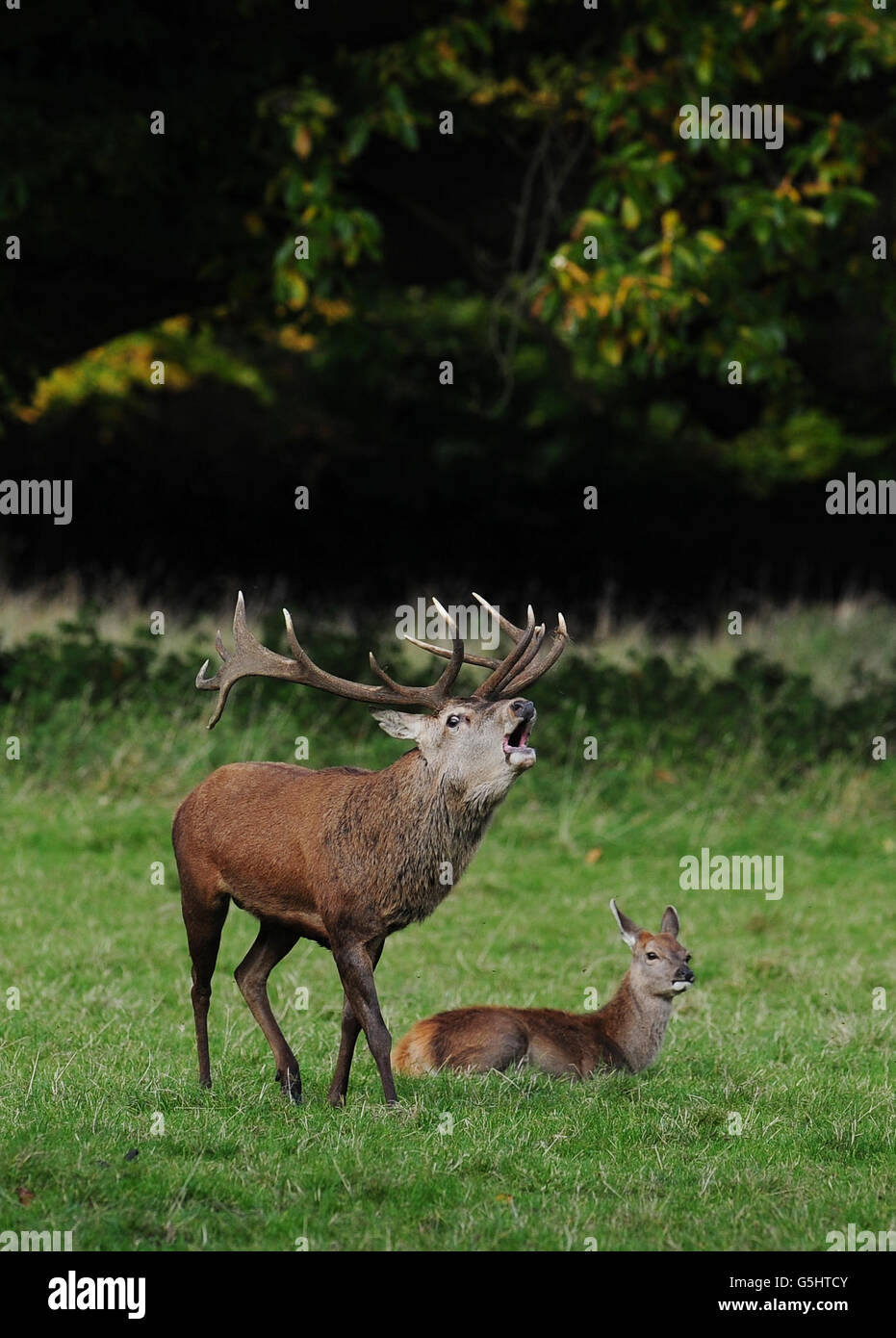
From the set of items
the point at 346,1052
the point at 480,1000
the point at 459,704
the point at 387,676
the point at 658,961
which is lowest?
the point at 480,1000

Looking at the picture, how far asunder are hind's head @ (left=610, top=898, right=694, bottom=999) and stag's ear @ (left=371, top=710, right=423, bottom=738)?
53.7 inches

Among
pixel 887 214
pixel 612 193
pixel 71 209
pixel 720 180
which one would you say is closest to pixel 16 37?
pixel 71 209

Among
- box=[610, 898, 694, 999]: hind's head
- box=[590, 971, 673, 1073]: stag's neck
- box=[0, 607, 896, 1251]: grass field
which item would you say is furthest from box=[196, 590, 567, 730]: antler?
box=[590, 971, 673, 1073]: stag's neck

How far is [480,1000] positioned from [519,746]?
111 inches

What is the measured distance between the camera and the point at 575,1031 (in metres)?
7.30

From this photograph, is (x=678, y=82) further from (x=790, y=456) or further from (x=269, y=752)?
(x=790, y=456)

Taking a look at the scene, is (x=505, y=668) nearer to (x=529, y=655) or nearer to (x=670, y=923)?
(x=529, y=655)

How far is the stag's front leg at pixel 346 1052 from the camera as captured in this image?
6496 millimetres

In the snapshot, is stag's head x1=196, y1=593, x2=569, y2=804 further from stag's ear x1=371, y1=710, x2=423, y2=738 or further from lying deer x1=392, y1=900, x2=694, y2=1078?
lying deer x1=392, y1=900, x2=694, y2=1078

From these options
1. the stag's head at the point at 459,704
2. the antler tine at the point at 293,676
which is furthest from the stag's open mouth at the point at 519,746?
the antler tine at the point at 293,676

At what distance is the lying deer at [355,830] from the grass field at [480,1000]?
475 mm

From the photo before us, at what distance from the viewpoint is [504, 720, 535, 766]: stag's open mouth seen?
20.3 ft

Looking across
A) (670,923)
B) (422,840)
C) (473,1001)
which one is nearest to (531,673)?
(422,840)

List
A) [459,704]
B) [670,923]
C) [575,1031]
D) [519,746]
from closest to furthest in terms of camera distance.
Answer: [519,746]
[459,704]
[575,1031]
[670,923]
